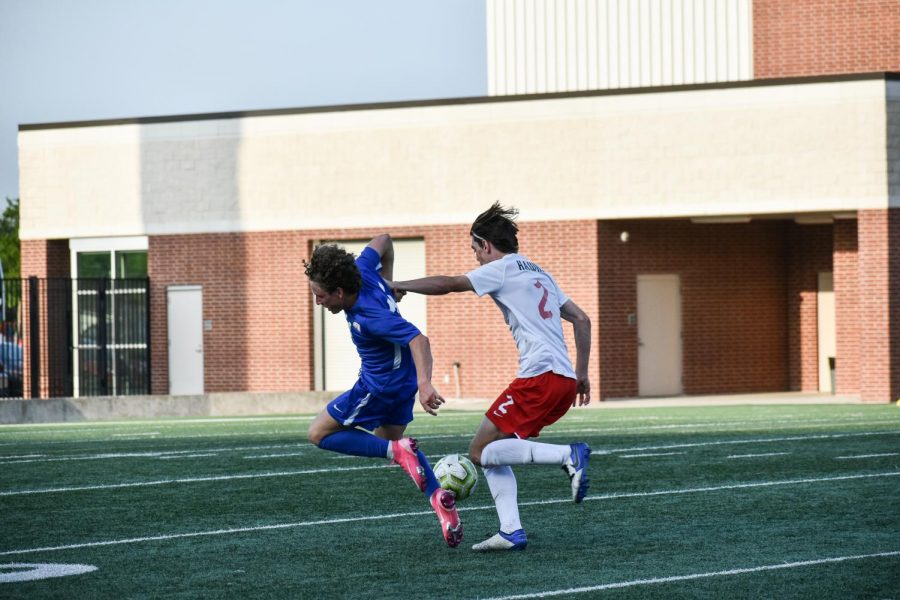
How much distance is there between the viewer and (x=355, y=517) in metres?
9.59

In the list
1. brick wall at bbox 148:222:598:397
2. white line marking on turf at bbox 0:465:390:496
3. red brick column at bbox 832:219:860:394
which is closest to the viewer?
white line marking on turf at bbox 0:465:390:496

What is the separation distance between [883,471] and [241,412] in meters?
16.8

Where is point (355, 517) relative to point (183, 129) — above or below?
below

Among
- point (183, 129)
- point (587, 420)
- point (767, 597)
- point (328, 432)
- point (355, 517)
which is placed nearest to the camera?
point (767, 597)

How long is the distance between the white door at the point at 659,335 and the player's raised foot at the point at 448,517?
75.5 feet

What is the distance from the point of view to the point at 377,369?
26.9 ft

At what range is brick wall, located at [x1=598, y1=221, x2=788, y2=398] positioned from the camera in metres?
30.0

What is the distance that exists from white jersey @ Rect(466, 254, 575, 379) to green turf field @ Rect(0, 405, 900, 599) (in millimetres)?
1049

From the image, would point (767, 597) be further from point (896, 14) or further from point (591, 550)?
point (896, 14)

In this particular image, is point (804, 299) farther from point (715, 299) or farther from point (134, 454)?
point (134, 454)

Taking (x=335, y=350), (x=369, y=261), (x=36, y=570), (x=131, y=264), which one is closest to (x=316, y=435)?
(x=369, y=261)

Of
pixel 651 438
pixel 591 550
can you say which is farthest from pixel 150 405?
pixel 591 550

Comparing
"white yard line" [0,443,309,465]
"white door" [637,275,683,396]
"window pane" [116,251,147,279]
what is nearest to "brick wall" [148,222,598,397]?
"window pane" [116,251,147,279]

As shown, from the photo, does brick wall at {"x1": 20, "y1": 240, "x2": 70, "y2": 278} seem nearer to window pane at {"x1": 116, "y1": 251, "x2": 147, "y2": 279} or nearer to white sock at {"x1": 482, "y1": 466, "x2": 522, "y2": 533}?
window pane at {"x1": 116, "y1": 251, "x2": 147, "y2": 279}
